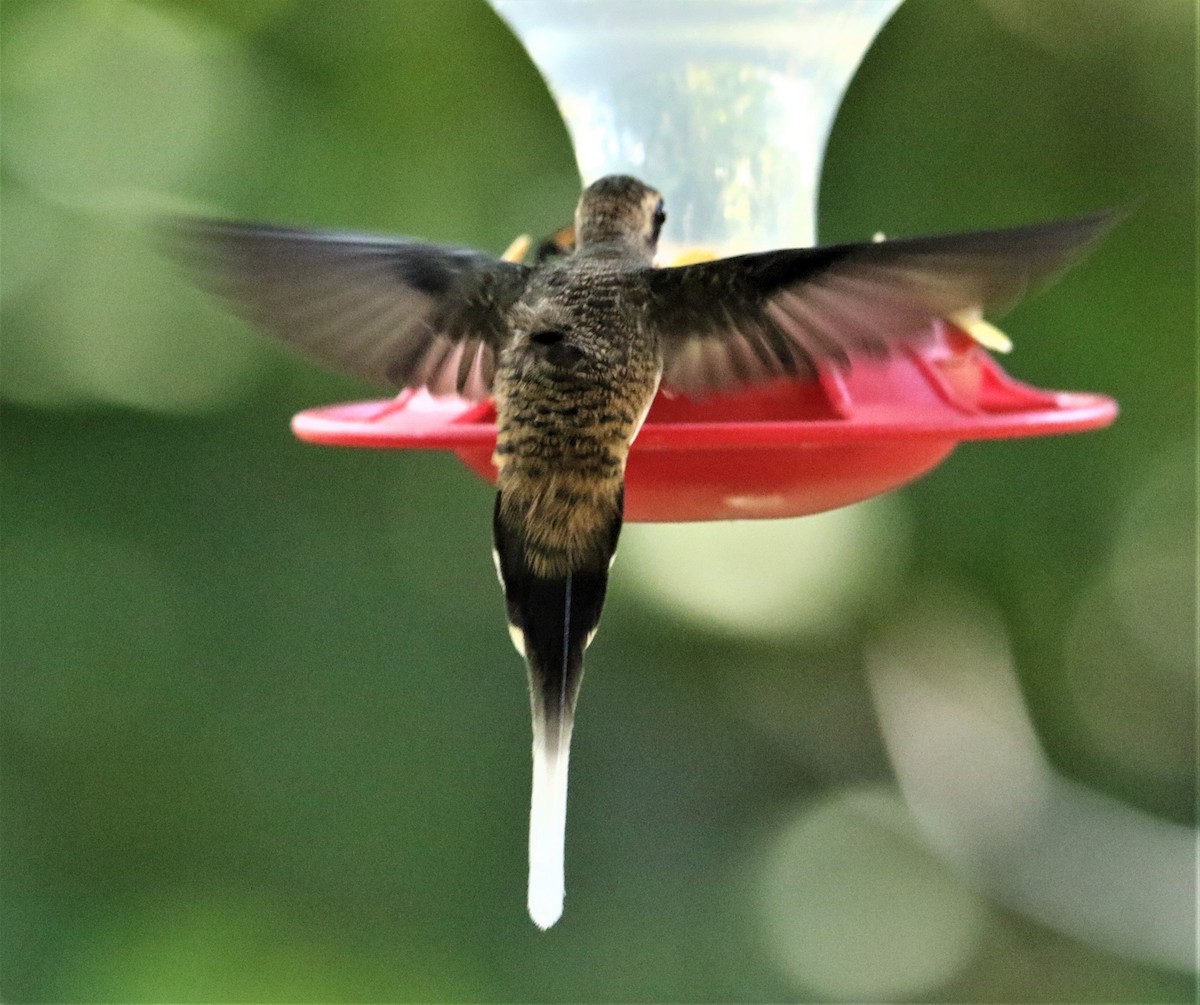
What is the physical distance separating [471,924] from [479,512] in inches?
40.6

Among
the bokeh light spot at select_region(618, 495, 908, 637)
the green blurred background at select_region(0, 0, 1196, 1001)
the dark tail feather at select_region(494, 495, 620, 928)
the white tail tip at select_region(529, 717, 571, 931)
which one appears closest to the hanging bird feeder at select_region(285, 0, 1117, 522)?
the dark tail feather at select_region(494, 495, 620, 928)

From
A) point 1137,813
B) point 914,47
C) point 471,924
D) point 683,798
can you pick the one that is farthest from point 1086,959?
point 914,47

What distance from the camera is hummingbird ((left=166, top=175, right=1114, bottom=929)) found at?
1595 mm

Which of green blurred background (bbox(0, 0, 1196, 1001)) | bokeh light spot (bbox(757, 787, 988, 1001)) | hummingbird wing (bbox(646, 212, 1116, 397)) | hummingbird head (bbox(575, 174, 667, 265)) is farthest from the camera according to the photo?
bokeh light spot (bbox(757, 787, 988, 1001))

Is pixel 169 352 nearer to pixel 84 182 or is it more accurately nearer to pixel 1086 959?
pixel 84 182

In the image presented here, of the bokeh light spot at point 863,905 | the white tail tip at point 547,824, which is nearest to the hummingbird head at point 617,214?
the white tail tip at point 547,824

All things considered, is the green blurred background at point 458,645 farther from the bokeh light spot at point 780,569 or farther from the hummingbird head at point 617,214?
the hummingbird head at point 617,214

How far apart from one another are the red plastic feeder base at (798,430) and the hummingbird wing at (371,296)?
0.22 feet

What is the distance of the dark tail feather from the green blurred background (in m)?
1.98

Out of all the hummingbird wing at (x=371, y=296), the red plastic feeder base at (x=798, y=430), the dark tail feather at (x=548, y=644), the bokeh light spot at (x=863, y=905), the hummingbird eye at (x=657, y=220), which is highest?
the hummingbird eye at (x=657, y=220)

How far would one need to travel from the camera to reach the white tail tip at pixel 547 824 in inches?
65.4

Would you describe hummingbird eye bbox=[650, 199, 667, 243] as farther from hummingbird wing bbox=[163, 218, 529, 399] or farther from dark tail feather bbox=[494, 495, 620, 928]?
dark tail feather bbox=[494, 495, 620, 928]

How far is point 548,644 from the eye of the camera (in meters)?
1.66

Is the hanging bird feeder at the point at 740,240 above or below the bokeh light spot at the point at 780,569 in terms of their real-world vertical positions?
above
